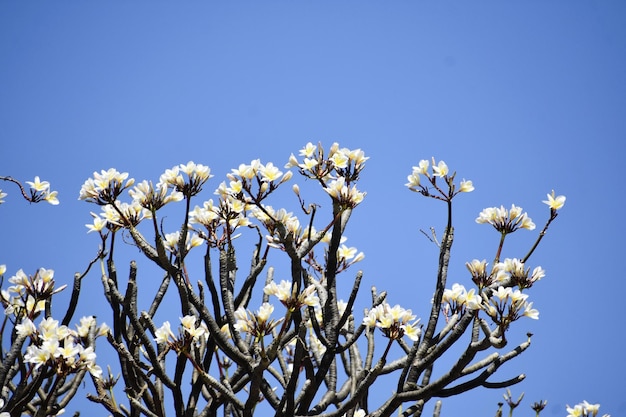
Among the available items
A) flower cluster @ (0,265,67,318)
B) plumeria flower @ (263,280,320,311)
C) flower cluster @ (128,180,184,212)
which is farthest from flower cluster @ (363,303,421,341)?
flower cluster @ (0,265,67,318)

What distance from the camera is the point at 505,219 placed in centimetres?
496

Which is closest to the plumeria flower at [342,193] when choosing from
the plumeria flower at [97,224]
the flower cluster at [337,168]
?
the flower cluster at [337,168]

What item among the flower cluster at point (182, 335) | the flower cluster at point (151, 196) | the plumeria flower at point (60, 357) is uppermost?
the flower cluster at point (151, 196)

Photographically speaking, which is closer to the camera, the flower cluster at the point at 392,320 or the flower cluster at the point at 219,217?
the flower cluster at the point at 392,320

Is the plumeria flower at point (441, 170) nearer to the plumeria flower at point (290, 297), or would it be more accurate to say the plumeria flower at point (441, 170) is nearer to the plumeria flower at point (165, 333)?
the plumeria flower at point (290, 297)

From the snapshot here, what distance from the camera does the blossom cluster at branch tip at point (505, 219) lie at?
493cm

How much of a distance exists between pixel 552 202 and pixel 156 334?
10.1 ft

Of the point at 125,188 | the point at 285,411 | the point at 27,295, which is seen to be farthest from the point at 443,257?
the point at 27,295

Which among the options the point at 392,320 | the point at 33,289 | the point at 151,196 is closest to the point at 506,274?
the point at 392,320

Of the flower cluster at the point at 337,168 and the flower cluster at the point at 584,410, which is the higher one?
the flower cluster at the point at 337,168

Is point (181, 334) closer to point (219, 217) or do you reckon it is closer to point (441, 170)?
point (219, 217)

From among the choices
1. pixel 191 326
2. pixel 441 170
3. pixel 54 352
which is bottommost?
pixel 54 352

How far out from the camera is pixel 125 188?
14.8 feet

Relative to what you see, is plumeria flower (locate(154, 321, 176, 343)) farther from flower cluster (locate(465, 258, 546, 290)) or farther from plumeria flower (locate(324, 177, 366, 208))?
flower cluster (locate(465, 258, 546, 290))
